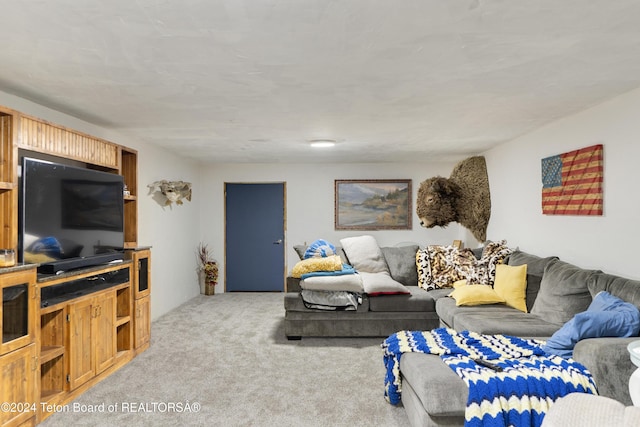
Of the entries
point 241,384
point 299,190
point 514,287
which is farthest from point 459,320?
point 299,190

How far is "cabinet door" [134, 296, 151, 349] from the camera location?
154 inches

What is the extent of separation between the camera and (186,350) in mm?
4117

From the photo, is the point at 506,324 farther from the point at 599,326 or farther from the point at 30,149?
the point at 30,149

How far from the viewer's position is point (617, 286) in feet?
9.53

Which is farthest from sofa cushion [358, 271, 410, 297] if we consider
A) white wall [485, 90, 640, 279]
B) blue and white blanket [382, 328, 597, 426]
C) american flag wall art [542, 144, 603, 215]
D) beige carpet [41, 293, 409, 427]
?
blue and white blanket [382, 328, 597, 426]

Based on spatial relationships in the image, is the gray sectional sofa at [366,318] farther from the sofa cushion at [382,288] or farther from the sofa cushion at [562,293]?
the sofa cushion at [562,293]

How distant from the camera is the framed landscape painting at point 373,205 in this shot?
23.4 ft

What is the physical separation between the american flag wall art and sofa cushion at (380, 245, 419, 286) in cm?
180

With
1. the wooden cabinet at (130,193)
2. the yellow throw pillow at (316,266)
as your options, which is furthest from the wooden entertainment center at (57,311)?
the yellow throw pillow at (316,266)

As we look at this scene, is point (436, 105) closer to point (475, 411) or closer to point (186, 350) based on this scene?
point (475, 411)

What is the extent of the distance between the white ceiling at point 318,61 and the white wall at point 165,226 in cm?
92

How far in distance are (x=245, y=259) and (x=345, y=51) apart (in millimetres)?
5441

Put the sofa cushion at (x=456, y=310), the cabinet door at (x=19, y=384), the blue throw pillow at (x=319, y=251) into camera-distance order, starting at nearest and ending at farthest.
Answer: the cabinet door at (x=19, y=384) < the sofa cushion at (x=456, y=310) < the blue throw pillow at (x=319, y=251)

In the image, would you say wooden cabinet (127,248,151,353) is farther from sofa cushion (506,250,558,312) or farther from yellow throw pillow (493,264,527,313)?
sofa cushion (506,250,558,312)
